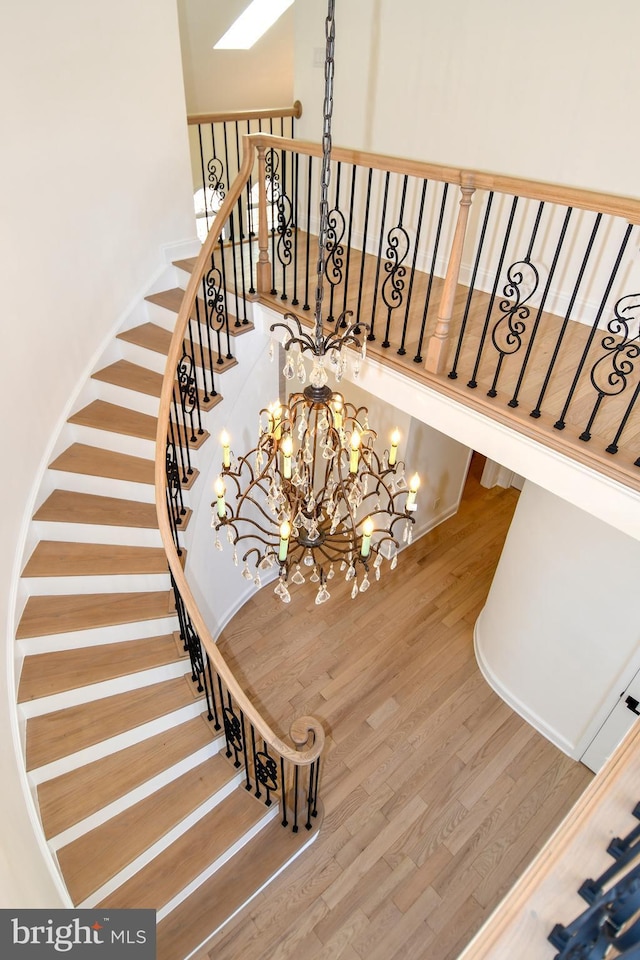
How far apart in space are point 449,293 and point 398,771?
3.37 meters

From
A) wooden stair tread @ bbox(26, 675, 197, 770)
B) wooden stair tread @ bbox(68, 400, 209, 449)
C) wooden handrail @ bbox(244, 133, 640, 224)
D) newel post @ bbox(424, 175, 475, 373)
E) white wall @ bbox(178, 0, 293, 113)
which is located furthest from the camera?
white wall @ bbox(178, 0, 293, 113)

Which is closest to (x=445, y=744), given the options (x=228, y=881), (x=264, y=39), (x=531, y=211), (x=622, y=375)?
(x=228, y=881)

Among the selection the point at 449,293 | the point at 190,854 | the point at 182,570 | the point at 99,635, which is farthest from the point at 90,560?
the point at 449,293

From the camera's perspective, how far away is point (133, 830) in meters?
3.18

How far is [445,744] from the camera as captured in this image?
437 cm

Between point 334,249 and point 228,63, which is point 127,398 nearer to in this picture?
point 334,249

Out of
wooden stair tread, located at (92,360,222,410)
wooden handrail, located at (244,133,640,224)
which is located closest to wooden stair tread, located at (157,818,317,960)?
wooden stair tread, located at (92,360,222,410)

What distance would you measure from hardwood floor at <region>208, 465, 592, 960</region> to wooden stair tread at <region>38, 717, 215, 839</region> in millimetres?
1058

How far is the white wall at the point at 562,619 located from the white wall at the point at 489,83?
2155mm

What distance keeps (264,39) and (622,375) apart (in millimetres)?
5884

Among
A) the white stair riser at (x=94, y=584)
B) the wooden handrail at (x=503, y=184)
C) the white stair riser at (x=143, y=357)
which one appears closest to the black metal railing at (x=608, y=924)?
the wooden handrail at (x=503, y=184)

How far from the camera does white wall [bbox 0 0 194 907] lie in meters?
3.38

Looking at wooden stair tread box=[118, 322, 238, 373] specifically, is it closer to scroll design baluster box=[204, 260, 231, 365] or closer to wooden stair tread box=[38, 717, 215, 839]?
scroll design baluster box=[204, 260, 231, 365]

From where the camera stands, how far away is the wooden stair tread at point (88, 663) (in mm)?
3338
